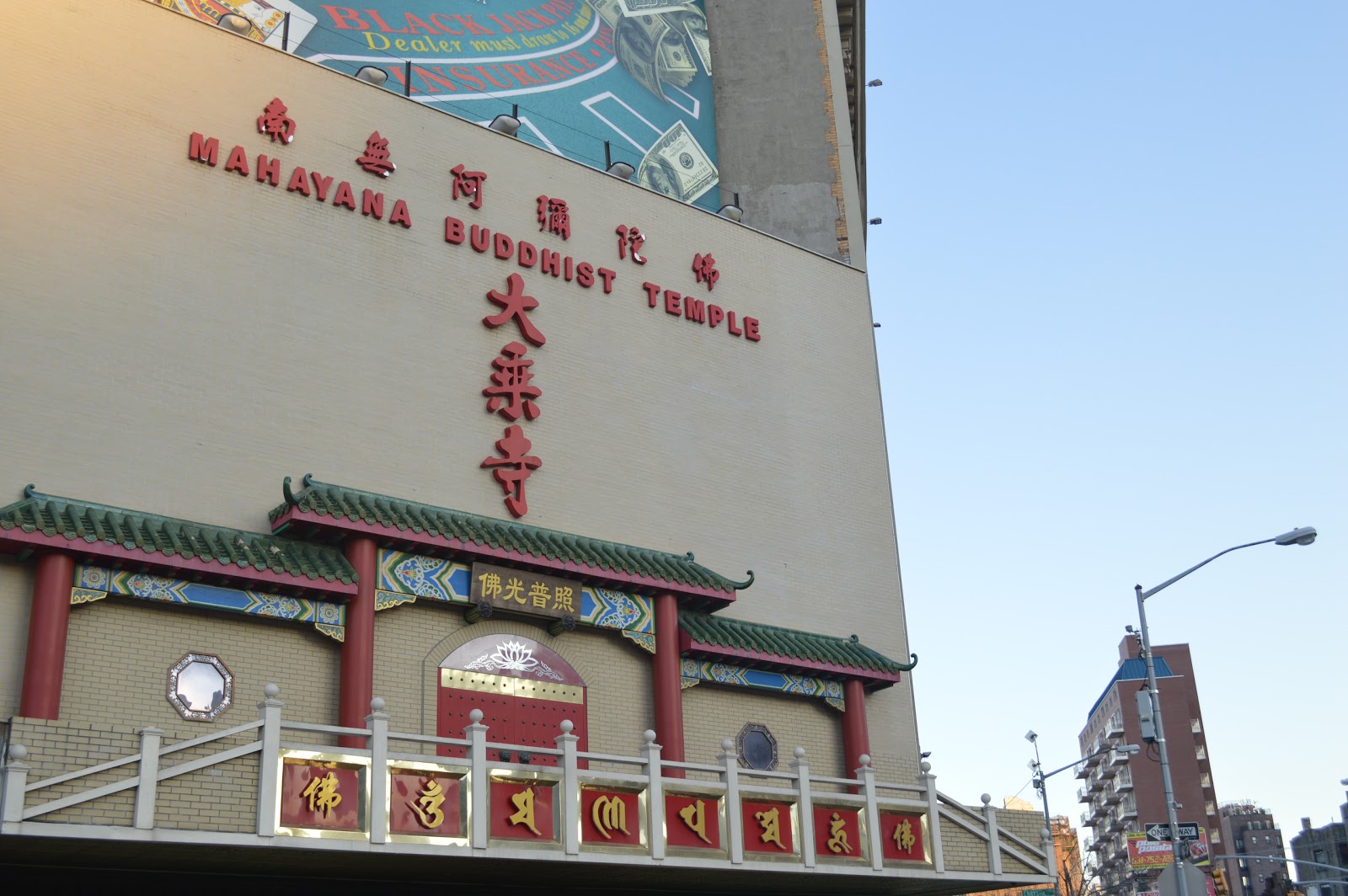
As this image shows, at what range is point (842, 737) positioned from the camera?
24359 millimetres

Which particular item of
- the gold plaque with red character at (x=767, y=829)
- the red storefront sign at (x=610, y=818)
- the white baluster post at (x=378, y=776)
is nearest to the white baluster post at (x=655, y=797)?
the red storefront sign at (x=610, y=818)

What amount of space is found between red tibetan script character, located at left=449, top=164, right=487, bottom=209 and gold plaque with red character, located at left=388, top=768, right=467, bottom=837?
10853mm

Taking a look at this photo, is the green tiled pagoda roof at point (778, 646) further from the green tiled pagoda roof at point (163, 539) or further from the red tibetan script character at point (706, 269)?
the red tibetan script character at point (706, 269)

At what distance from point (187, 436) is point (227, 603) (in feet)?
8.39

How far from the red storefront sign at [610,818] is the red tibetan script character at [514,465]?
5.57m

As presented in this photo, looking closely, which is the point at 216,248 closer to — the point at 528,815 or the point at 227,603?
the point at 227,603

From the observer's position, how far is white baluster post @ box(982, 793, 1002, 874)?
20953mm

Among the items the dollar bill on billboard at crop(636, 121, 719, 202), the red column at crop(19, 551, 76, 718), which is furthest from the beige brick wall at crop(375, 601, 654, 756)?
the dollar bill on billboard at crop(636, 121, 719, 202)

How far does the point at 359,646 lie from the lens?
18578mm

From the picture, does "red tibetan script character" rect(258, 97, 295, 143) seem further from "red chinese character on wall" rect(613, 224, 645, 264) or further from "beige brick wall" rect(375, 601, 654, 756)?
"beige brick wall" rect(375, 601, 654, 756)

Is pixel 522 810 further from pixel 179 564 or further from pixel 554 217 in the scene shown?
pixel 554 217

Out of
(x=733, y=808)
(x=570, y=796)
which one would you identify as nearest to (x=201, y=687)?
(x=570, y=796)

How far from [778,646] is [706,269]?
7.69m

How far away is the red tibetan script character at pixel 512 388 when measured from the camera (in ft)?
73.1
